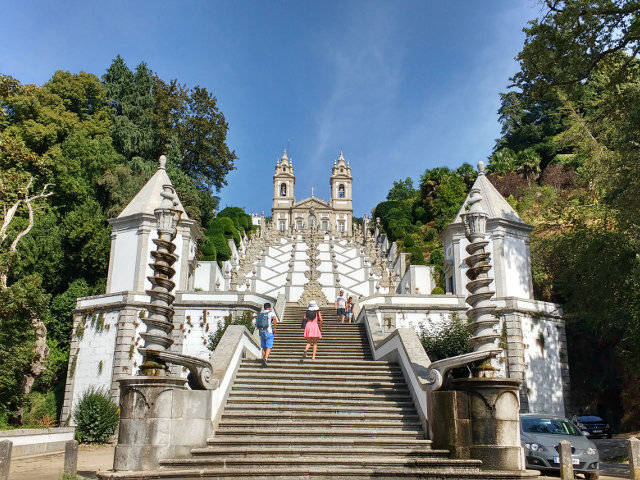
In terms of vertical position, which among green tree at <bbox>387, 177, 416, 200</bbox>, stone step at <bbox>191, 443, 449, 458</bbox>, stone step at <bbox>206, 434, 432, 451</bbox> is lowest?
stone step at <bbox>191, 443, 449, 458</bbox>

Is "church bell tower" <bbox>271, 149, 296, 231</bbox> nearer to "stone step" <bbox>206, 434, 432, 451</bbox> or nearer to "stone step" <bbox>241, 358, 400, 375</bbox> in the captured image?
"stone step" <bbox>241, 358, 400, 375</bbox>

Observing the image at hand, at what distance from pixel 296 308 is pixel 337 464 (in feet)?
42.4

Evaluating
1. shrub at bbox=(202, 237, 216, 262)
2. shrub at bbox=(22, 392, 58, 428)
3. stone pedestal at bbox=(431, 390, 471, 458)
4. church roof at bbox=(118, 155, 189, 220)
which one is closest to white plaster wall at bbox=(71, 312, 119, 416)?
shrub at bbox=(22, 392, 58, 428)

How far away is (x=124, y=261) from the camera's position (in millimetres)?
21531

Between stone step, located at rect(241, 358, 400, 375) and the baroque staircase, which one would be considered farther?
stone step, located at rect(241, 358, 400, 375)

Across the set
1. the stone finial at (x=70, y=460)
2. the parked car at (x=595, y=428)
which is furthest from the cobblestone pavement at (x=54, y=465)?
the parked car at (x=595, y=428)

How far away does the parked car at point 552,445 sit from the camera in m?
11.0

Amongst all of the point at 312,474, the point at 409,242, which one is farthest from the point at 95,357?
the point at 409,242

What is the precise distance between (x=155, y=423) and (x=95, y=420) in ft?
33.3

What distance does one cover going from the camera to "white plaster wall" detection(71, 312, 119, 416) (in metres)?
19.8

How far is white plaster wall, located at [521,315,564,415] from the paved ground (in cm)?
757

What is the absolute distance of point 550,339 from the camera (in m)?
20.7

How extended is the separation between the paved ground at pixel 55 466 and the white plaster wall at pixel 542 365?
757cm

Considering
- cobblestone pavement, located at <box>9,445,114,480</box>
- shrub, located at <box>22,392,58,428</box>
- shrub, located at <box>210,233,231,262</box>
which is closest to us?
cobblestone pavement, located at <box>9,445,114,480</box>
